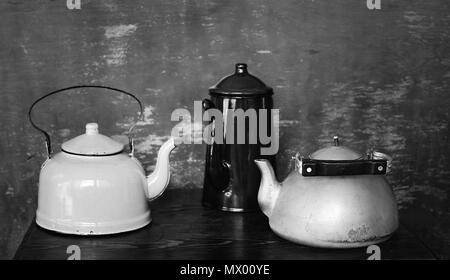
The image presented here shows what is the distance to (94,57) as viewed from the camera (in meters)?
1.97

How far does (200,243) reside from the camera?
155cm

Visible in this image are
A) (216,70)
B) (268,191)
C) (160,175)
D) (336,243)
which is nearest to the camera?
(336,243)

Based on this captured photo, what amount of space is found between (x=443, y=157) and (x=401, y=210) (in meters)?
0.22

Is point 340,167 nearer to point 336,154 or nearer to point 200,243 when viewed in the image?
point 336,154

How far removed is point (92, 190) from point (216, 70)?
2.07 ft

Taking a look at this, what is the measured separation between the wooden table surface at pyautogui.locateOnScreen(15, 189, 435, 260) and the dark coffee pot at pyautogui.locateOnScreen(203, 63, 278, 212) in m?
0.06

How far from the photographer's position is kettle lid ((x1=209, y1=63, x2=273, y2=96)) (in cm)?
171

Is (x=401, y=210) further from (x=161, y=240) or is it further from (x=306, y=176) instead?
(x=161, y=240)

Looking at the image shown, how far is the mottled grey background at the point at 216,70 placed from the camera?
196 centimetres

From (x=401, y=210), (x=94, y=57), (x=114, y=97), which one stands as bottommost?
(x=401, y=210)

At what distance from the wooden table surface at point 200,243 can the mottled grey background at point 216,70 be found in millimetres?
387

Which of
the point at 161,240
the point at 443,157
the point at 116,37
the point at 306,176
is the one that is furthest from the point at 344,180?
the point at 116,37

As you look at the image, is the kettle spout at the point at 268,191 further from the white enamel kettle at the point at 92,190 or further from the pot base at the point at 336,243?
the white enamel kettle at the point at 92,190

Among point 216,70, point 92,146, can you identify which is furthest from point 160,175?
point 216,70
